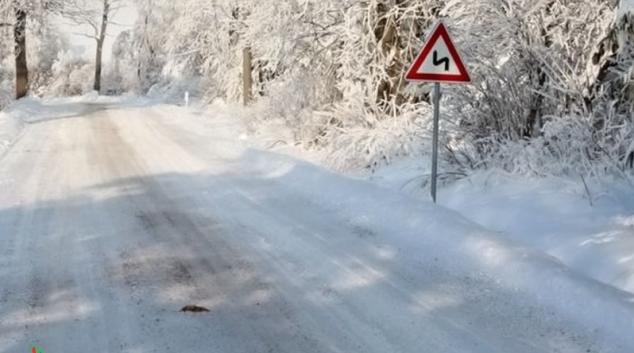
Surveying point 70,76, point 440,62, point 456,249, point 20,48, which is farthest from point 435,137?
point 70,76

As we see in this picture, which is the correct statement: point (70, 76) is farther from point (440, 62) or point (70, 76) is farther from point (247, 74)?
point (440, 62)

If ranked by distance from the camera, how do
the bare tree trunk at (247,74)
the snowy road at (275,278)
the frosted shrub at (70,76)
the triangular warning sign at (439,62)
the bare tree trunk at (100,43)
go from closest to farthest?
the snowy road at (275,278) < the triangular warning sign at (439,62) < the bare tree trunk at (247,74) < the bare tree trunk at (100,43) < the frosted shrub at (70,76)

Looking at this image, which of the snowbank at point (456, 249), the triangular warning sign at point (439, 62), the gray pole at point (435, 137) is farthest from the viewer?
the gray pole at point (435, 137)

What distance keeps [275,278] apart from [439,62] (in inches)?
141

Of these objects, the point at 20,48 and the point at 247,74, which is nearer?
the point at 247,74

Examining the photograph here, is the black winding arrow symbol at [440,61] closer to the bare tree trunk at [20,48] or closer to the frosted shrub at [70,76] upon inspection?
the bare tree trunk at [20,48]

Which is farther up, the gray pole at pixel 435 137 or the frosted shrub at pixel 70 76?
the gray pole at pixel 435 137

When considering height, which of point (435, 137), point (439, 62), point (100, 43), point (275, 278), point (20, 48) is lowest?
point (100, 43)

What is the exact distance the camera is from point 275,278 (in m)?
5.43

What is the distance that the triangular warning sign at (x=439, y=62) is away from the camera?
7.56 meters

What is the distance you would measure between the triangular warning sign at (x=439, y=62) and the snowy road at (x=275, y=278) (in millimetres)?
1548

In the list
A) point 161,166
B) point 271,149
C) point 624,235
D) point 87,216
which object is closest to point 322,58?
point 271,149

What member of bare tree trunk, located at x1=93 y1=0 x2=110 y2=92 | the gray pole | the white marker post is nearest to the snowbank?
the gray pole

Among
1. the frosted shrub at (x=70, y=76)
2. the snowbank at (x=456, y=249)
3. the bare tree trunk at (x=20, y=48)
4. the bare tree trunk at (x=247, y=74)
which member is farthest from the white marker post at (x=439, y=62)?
the frosted shrub at (x=70, y=76)
